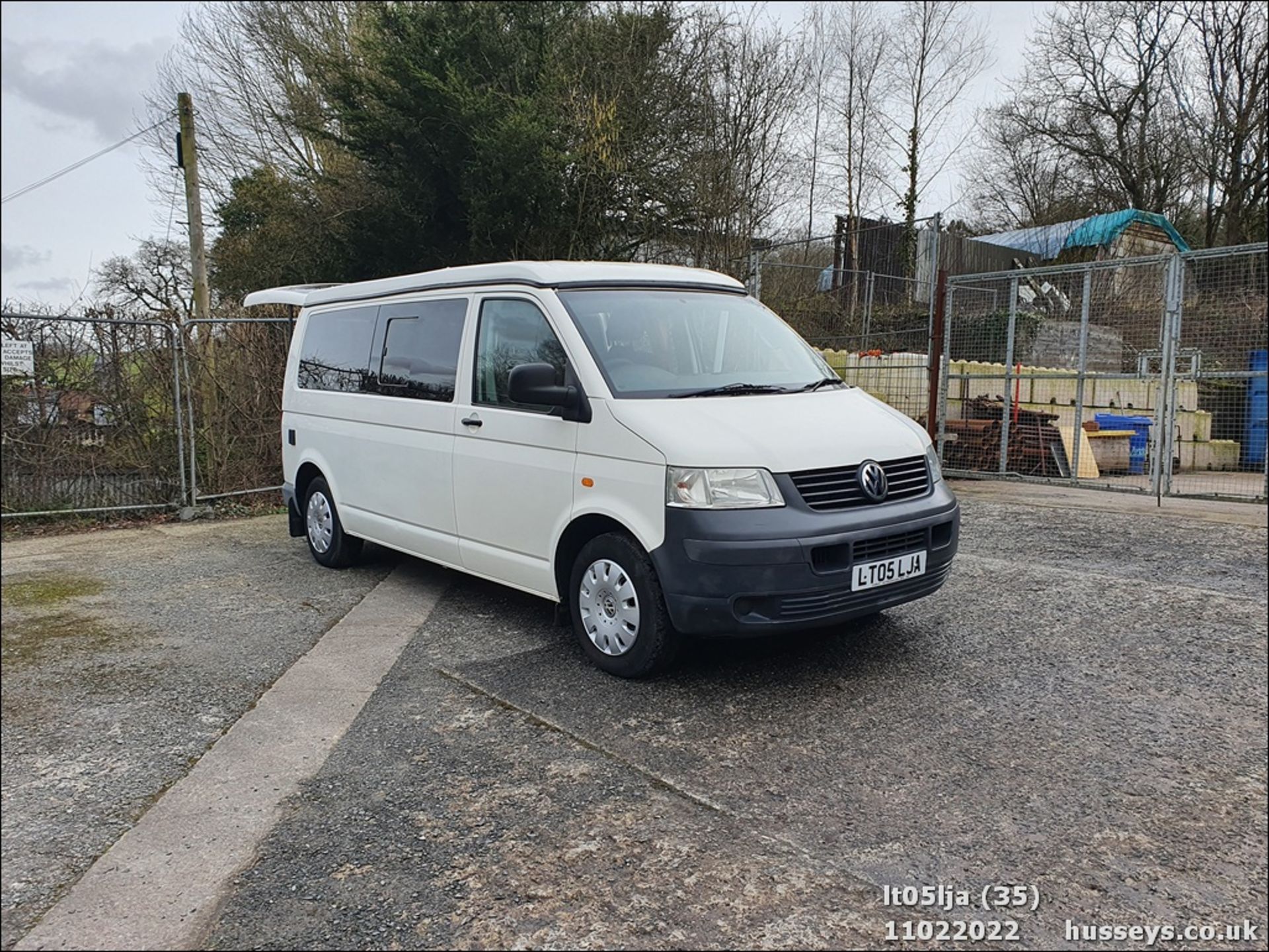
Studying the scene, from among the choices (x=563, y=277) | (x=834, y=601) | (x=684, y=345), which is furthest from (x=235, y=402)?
(x=834, y=601)

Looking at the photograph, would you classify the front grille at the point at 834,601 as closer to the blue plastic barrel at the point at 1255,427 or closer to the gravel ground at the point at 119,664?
the gravel ground at the point at 119,664

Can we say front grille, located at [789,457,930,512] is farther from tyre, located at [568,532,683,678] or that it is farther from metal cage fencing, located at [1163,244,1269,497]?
metal cage fencing, located at [1163,244,1269,497]

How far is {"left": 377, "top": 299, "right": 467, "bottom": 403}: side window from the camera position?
5.20 metres

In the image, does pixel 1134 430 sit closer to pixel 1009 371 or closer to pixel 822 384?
pixel 1009 371

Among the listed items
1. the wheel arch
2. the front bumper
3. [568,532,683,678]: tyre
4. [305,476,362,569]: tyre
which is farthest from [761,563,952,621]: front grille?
[305,476,362,569]: tyre

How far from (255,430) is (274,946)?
8.19 meters

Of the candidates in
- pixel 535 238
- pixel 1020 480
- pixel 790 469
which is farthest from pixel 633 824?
pixel 535 238

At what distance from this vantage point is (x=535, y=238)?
14148mm

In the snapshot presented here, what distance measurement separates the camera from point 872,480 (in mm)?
4016

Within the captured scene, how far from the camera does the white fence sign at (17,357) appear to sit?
6715 mm

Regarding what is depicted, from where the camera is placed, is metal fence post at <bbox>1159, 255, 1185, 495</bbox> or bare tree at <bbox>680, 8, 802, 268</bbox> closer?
metal fence post at <bbox>1159, 255, 1185, 495</bbox>

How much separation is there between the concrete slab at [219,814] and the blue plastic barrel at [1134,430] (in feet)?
33.4

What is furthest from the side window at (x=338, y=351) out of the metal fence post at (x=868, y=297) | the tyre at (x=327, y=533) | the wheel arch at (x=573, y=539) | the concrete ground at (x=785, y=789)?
the metal fence post at (x=868, y=297)

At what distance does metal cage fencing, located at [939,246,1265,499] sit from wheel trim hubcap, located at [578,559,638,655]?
21.9 feet
